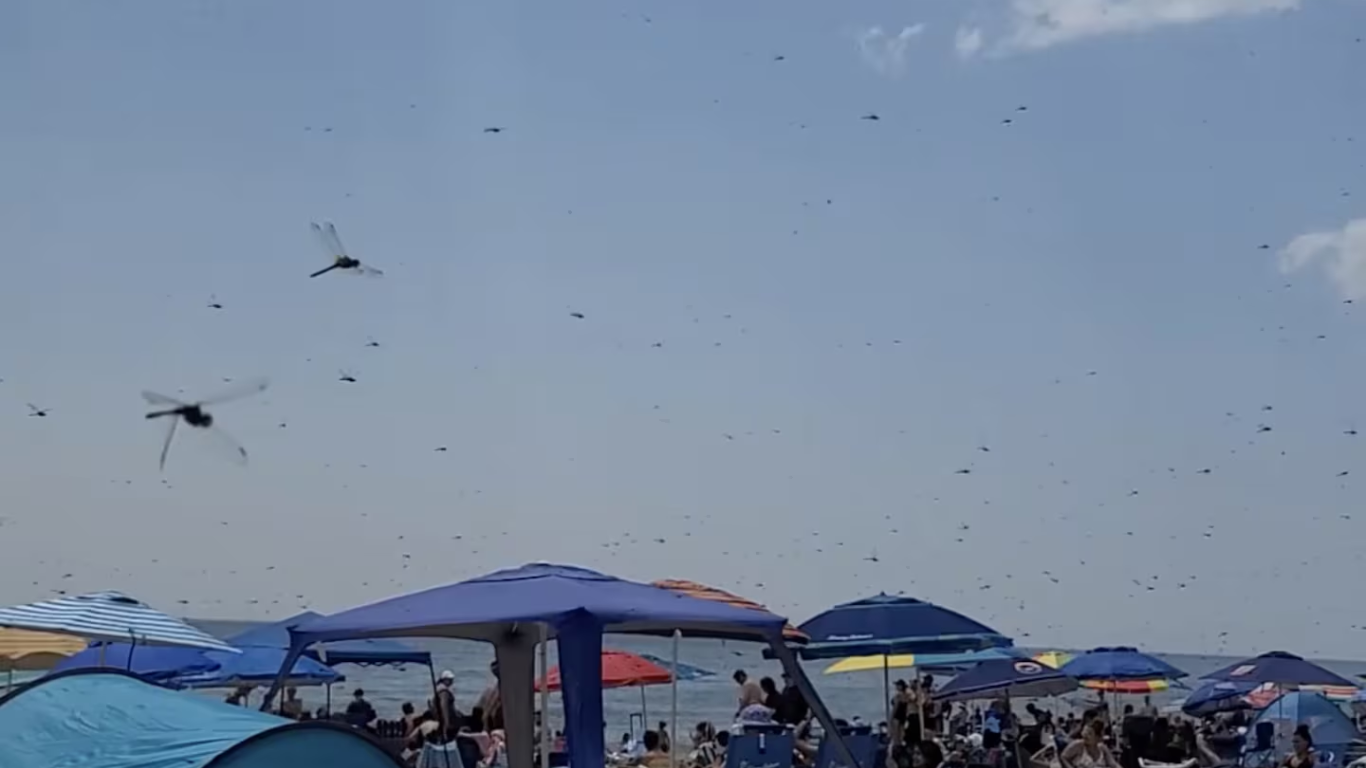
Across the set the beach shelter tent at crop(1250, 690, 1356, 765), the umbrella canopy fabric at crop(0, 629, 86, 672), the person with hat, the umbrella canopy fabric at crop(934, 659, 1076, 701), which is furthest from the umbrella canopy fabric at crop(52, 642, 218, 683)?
the beach shelter tent at crop(1250, 690, 1356, 765)

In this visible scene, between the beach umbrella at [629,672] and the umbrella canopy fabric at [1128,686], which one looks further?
the umbrella canopy fabric at [1128,686]

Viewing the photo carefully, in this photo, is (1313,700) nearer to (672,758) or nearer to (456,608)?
(672,758)

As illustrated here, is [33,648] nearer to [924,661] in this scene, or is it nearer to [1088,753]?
[1088,753]

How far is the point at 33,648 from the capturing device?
1357 centimetres

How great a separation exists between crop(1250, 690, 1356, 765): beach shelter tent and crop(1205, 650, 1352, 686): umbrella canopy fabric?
0.24m

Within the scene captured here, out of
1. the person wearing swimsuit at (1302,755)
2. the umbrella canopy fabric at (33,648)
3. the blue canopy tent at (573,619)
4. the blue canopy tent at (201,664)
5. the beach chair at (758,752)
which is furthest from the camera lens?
the blue canopy tent at (201,664)

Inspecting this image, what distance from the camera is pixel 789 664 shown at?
29.6 feet

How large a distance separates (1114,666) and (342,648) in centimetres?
898

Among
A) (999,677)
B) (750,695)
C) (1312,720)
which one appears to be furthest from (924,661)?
(1312,720)

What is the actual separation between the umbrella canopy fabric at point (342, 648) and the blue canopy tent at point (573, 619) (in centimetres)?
765

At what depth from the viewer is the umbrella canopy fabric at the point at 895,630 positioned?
1253 cm

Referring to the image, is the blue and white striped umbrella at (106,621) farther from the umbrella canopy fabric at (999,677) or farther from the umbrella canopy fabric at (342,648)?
the umbrella canopy fabric at (999,677)

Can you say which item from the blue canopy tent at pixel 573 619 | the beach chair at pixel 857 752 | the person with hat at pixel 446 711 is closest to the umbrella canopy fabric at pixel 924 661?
the person with hat at pixel 446 711

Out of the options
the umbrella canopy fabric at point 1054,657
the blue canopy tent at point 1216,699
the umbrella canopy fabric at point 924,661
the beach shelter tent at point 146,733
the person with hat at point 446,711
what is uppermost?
the umbrella canopy fabric at point 1054,657
